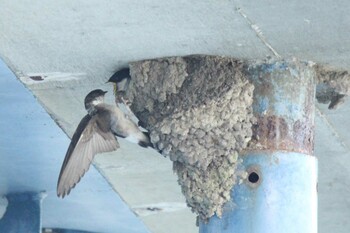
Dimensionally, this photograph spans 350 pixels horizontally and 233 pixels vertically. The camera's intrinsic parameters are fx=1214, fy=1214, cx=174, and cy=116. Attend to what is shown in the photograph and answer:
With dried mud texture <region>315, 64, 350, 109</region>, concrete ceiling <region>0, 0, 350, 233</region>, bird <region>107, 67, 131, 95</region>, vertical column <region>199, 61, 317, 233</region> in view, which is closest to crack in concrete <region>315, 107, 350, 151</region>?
concrete ceiling <region>0, 0, 350, 233</region>

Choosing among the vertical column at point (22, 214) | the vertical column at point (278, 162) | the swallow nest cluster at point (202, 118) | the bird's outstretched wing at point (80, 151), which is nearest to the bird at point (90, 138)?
the bird's outstretched wing at point (80, 151)

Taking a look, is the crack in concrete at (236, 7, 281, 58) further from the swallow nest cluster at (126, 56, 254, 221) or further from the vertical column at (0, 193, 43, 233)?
the vertical column at (0, 193, 43, 233)

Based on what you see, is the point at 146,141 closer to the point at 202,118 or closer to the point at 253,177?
the point at 202,118

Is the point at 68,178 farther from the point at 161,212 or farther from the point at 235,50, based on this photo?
the point at 161,212

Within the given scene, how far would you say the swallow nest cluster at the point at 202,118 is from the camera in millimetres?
5160

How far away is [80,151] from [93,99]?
353 millimetres

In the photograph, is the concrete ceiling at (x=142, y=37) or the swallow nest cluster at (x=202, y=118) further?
the swallow nest cluster at (x=202, y=118)

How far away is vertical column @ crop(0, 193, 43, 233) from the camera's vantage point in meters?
8.10

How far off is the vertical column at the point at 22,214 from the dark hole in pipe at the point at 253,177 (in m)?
3.23

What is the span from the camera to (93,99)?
17.9 feet

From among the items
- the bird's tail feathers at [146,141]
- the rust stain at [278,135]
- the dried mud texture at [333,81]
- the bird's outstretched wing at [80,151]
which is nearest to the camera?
the rust stain at [278,135]

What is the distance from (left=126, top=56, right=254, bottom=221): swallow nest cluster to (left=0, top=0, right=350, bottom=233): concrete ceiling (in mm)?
113

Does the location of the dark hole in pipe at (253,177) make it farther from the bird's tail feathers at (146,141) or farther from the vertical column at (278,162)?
the bird's tail feathers at (146,141)

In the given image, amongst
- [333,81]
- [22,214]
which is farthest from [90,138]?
[22,214]
